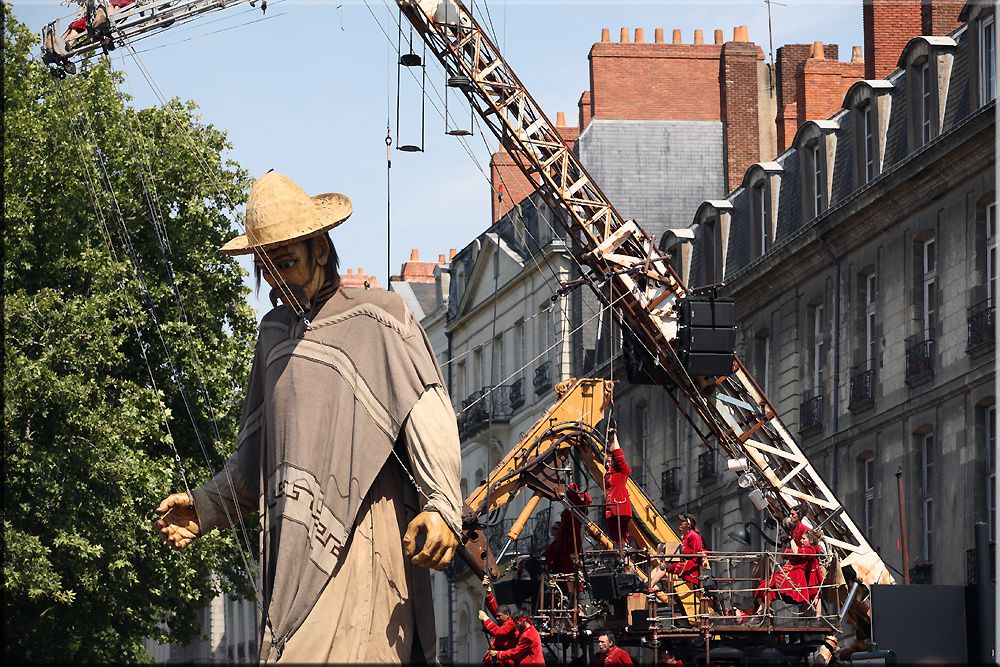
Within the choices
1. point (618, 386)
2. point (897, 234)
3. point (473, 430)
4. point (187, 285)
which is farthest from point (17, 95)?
point (473, 430)

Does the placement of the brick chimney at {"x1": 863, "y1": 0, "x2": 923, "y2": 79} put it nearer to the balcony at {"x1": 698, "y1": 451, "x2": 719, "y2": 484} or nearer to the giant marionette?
the balcony at {"x1": 698, "y1": 451, "x2": 719, "y2": 484}

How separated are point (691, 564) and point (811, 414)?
15117 mm

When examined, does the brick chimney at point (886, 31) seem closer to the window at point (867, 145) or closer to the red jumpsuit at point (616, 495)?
the window at point (867, 145)

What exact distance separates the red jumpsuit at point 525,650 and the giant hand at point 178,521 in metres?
9.16

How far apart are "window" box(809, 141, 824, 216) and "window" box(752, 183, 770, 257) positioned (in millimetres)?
3113

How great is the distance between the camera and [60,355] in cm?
2850

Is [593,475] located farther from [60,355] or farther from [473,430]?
[473,430]

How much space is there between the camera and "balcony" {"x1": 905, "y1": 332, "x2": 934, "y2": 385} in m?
32.6

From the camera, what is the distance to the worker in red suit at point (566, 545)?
78.3ft

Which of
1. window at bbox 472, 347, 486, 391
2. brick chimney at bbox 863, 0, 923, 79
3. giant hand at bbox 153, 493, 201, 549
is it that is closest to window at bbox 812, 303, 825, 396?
brick chimney at bbox 863, 0, 923, 79

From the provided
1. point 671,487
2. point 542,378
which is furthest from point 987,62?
point 542,378

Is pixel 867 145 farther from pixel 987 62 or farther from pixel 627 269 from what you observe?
pixel 627 269

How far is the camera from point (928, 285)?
109 ft

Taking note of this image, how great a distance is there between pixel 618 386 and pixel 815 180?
45.5 ft
